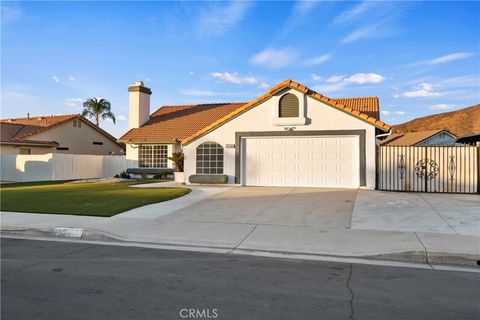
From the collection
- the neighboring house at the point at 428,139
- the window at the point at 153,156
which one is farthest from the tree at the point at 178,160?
the neighboring house at the point at 428,139

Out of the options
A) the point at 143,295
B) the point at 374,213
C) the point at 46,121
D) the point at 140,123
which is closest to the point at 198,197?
the point at 374,213

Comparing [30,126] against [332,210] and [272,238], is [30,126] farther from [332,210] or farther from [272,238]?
[272,238]

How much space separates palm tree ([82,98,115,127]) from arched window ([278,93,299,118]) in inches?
1384

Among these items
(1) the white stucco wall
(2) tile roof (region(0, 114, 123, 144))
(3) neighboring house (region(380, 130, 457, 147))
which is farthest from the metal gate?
(2) tile roof (region(0, 114, 123, 144))

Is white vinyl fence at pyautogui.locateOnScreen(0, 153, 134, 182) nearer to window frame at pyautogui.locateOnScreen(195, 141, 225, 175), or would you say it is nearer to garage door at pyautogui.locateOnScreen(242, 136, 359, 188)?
window frame at pyautogui.locateOnScreen(195, 141, 225, 175)

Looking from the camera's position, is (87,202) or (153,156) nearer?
(87,202)

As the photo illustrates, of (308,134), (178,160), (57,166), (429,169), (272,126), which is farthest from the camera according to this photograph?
(57,166)

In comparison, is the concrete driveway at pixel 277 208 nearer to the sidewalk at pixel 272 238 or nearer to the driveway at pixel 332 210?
the driveway at pixel 332 210

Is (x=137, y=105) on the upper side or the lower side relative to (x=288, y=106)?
upper

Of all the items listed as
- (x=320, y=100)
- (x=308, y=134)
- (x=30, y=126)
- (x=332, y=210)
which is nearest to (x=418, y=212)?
(x=332, y=210)

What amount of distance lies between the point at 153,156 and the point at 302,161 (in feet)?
38.7

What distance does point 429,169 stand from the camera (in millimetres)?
15719

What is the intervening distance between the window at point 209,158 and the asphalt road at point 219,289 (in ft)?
38.2

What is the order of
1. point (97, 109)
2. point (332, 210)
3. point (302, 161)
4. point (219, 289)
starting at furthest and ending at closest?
point (97, 109)
point (302, 161)
point (332, 210)
point (219, 289)
